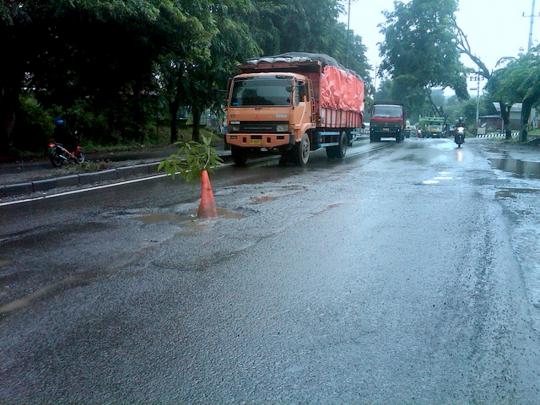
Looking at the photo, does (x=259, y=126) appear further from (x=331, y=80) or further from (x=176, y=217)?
(x=176, y=217)

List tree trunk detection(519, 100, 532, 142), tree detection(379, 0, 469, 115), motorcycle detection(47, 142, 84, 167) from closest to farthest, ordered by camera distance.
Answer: motorcycle detection(47, 142, 84, 167), tree trunk detection(519, 100, 532, 142), tree detection(379, 0, 469, 115)

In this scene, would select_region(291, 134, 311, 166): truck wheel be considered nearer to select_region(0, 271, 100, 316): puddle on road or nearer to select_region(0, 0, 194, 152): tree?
select_region(0, 0, 194, 152): tree

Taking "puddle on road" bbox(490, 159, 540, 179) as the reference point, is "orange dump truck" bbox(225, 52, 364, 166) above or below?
above

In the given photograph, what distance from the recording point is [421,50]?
54812 mm

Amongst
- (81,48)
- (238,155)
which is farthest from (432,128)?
(81,48)

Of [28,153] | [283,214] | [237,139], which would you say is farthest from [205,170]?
[28,153]

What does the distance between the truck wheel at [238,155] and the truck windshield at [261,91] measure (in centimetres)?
130

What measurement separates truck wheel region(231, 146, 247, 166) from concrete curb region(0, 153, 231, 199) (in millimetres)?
2345

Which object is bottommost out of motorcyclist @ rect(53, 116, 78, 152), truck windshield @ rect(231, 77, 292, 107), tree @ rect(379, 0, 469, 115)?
motorcyclist @ rect(53, 116, 78, 152)

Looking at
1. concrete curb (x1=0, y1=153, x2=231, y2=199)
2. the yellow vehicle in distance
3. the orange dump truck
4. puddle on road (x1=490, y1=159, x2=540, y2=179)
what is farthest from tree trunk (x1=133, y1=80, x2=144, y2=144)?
the yellow vehicle in distance

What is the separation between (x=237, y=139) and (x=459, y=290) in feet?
36.4

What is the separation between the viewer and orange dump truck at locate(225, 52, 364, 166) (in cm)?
1474

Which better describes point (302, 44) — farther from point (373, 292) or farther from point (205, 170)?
point (373, 292)

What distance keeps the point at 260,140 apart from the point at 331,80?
4.37 metres
